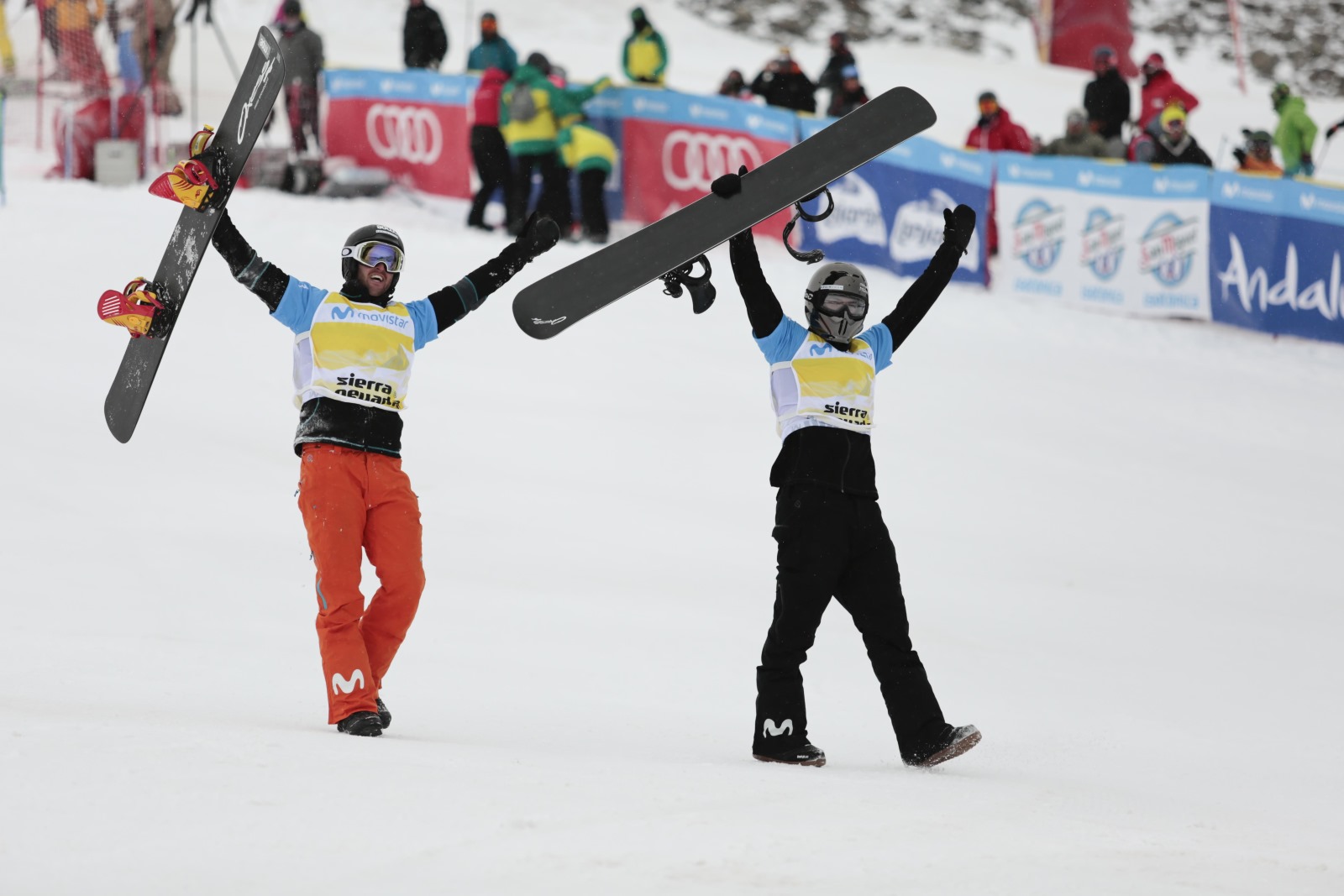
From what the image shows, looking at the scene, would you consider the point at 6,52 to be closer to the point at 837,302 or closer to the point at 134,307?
the point at 134,307

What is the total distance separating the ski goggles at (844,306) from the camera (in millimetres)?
4969

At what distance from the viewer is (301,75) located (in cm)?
1545

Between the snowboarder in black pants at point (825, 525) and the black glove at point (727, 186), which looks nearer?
the snowboarder in black pants at point (825, 525)

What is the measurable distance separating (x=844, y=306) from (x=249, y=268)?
1.91 metres

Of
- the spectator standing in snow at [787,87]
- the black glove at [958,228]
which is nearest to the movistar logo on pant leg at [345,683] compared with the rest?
the black glove at [958,228]

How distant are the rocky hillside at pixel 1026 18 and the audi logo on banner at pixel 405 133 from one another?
14.8 meters

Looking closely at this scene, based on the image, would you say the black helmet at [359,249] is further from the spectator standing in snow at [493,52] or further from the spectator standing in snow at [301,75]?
the spectator standing in snow at [301,75]

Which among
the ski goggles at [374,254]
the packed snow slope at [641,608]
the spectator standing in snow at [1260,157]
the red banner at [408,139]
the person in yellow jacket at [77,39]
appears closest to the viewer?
the packed snow slope at [641,608]

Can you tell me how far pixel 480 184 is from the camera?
1390 centimetres

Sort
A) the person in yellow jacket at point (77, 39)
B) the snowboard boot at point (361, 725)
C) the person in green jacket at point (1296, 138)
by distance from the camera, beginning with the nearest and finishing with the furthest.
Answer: the snowboard boot at point (361, 725), the person in green jacket at point (1296, 138), the person in yellow jacket at point (77, 39)

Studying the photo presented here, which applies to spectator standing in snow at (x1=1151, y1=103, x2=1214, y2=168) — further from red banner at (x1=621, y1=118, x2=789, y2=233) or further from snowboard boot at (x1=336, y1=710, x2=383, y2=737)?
snowboard boot at (x1=336, y1=710, x2=383, y2=737)

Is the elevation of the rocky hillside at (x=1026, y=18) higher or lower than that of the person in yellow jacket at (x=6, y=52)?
higher

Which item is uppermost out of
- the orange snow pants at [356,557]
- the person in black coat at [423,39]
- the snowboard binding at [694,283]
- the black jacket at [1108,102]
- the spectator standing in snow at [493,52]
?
the person in black coat at [423,39]

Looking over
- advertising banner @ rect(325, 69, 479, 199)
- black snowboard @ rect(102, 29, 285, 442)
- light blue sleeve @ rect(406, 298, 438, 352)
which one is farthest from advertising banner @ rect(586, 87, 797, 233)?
light blue sleeve @ rect(406, 298, 438, 352)
